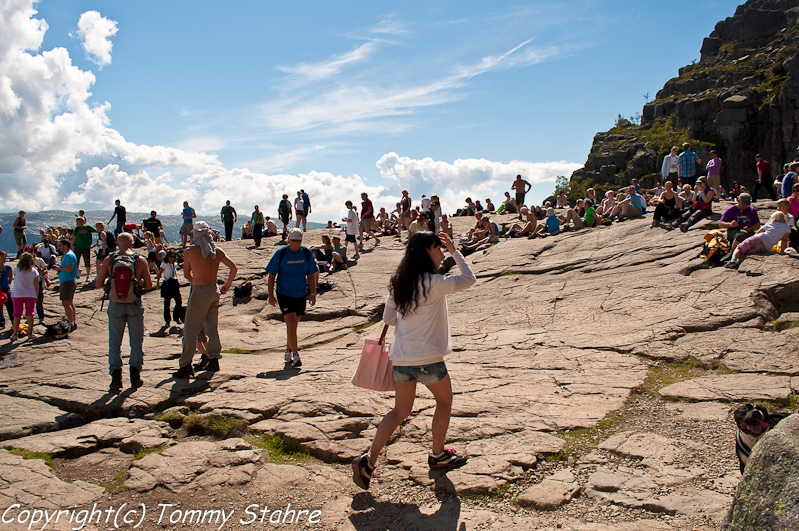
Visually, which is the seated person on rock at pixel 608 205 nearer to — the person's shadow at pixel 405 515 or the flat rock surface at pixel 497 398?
the flat rock surface at pixel 497 398

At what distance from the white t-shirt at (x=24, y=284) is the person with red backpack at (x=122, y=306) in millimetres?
5605

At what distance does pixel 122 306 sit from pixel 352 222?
1202 centimetres

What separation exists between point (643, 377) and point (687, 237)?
726cm

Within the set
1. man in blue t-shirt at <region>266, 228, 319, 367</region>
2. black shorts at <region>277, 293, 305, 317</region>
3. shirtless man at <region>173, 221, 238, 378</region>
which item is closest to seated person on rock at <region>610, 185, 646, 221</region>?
man in blue t-shirt at <region>266, 228, 319, 367</region>

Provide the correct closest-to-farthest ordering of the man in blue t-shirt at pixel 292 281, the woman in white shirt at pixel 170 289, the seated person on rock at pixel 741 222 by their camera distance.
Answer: the man in blue t-shirt at pixel 292 281 < the seated person on rock at pixel 741 222 < the woman in white shirt at pixel 170 289

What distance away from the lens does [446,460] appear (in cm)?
417

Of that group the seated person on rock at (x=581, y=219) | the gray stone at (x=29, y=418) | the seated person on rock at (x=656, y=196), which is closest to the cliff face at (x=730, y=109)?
the seated person on rock at (x=656, y=196)

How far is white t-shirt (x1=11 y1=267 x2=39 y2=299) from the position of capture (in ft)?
34.1

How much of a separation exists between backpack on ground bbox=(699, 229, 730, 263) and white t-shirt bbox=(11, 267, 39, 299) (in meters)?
14.2

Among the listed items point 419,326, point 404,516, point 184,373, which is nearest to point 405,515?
point 404,516

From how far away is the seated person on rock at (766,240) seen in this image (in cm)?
916

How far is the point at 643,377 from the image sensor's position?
5.94m

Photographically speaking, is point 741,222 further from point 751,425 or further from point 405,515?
point 405,515

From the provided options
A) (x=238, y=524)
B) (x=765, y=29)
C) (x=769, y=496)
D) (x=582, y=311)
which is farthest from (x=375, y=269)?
(x=765, y=29)
